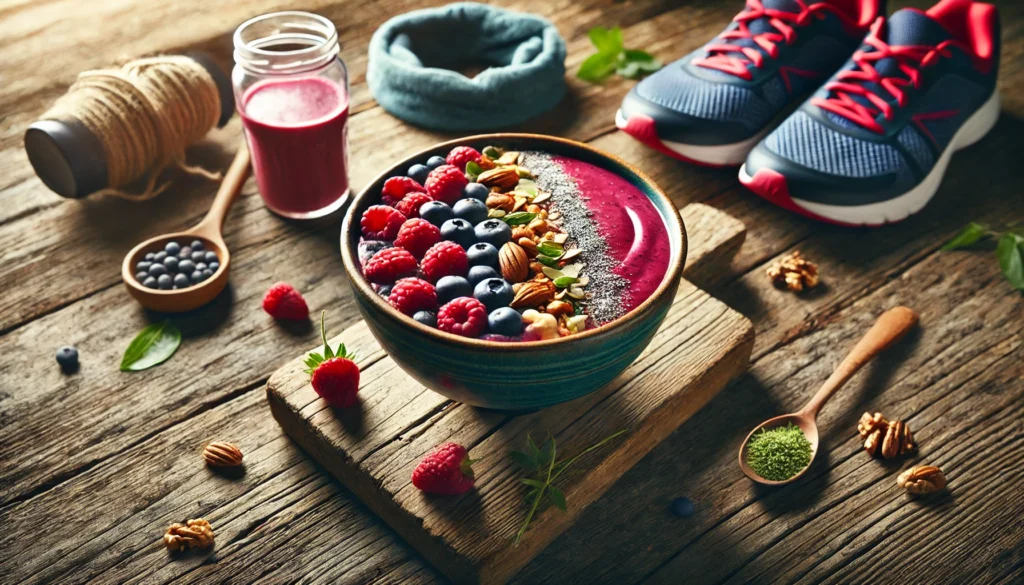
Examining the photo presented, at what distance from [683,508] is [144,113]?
3.82ft

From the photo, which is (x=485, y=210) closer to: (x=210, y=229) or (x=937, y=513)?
(x=210, y=229)

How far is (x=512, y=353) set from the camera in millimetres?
998

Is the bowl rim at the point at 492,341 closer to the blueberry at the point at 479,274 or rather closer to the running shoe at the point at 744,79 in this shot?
the blueberry at the point at 479,274

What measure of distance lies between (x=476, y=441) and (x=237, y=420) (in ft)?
1.24

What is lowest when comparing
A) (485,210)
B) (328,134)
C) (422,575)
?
(422,575)

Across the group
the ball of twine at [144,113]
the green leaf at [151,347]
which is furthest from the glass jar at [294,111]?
the green leaf at [151,347]

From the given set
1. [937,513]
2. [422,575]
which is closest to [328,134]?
[422,575]

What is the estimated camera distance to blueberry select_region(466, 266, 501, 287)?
42.6 inches

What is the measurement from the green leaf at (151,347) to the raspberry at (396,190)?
1.57 ft

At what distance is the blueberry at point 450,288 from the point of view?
106 cm

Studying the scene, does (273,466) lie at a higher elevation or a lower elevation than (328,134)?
lower

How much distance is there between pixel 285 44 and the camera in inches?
69.7

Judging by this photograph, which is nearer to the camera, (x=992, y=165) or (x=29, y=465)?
(x=29, y=465)

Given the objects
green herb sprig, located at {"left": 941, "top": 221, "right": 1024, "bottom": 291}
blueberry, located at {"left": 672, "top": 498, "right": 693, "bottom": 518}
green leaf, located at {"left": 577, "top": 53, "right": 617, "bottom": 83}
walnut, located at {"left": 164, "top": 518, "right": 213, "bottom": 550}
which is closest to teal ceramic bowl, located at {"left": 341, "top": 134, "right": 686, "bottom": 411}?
blueberry, located at {"left": 672, "top": 498, "right": 693, "bottom": 518}
